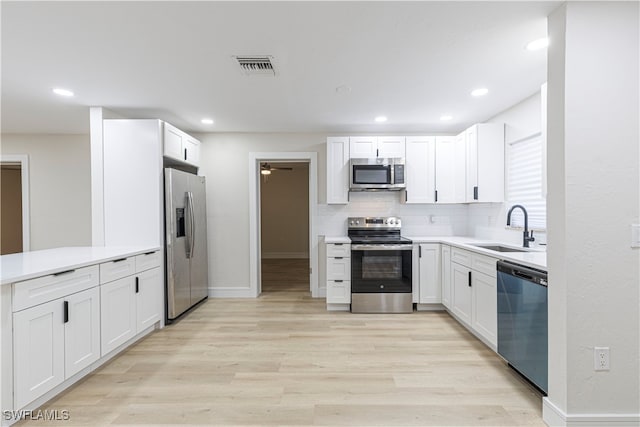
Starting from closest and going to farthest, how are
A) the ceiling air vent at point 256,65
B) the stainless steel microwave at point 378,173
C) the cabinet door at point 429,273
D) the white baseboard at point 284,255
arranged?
the ceiling air vent at point 256,65
the cabinet door at point 429,273
the stainless steel microwave at point 378,173
the white baseboard at point 284,255

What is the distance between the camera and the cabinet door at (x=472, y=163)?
3608 millimetres

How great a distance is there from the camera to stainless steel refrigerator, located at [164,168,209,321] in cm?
333

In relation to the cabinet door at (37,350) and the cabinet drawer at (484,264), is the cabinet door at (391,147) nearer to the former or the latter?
the cabinet drawer at (484,264)

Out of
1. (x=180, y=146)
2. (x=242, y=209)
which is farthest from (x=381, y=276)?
(x=180, y=146)

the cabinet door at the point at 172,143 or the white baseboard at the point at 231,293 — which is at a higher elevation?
the cabinet door at the point at 172,143

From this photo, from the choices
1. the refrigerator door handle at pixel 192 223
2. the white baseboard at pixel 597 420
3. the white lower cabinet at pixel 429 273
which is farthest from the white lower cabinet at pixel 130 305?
the white baseboard at pixel 597 420

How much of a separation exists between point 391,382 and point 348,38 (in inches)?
94.4

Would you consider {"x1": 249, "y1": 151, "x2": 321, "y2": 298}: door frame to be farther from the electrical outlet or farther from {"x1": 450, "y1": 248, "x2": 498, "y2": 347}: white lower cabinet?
the electrical outlet

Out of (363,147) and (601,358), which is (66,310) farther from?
(363,147)

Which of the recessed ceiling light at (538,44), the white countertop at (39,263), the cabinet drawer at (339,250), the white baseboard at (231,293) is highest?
the recessed ceiling light at (538,44)

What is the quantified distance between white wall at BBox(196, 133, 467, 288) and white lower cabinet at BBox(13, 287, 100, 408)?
2155 mm

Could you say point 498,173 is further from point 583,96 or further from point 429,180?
point 583,96

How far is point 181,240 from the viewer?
→ 11.6 ft

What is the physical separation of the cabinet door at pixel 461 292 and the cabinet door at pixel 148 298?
3149 mm
